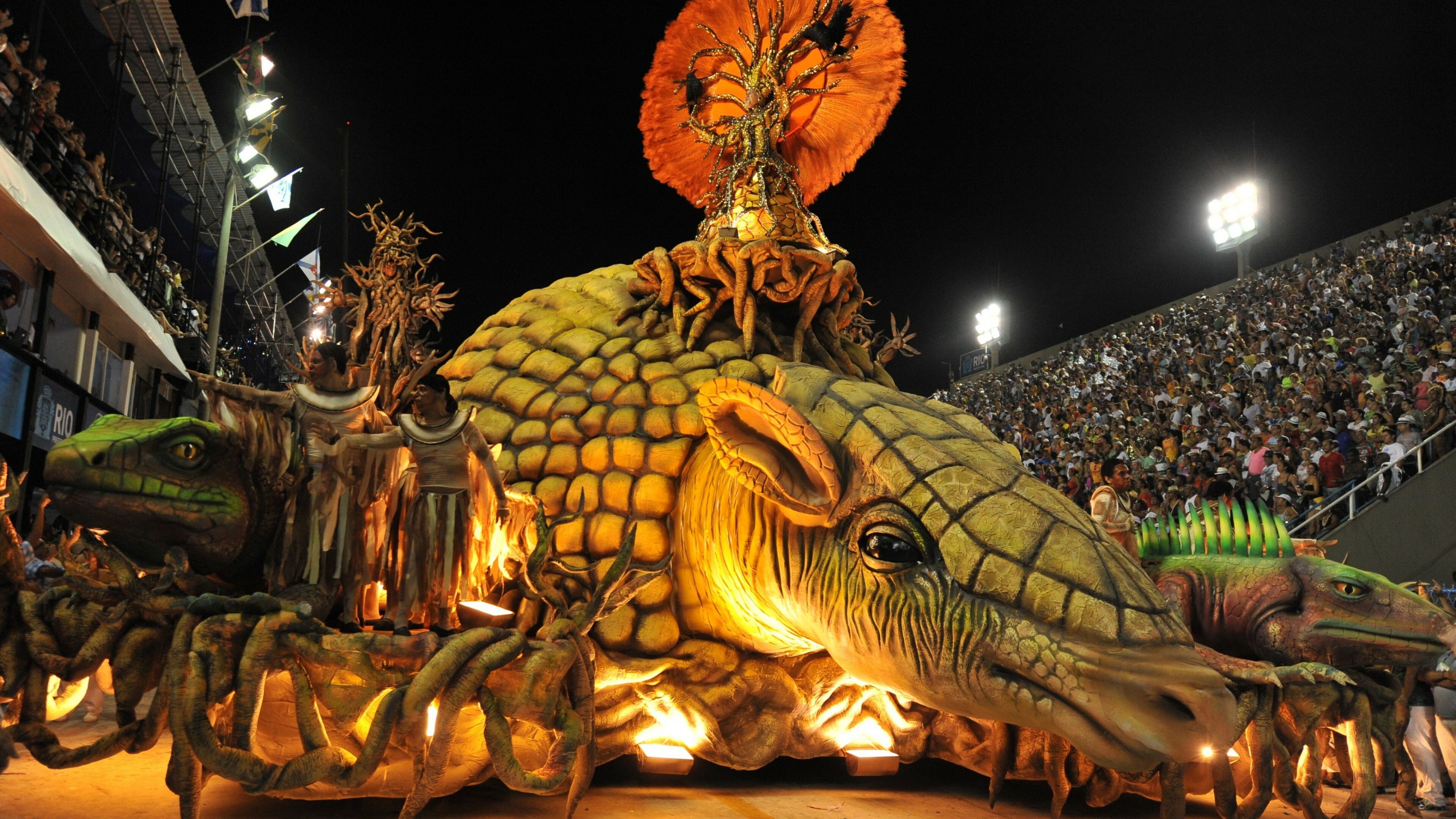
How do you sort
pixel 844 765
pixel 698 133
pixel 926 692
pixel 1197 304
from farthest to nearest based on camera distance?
pixel 1197 304 → pixel 698 133 → pixel 844 765 → pixel 926 692

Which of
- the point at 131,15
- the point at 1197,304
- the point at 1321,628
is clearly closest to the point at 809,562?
the point at 1321,628

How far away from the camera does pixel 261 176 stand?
18.2m

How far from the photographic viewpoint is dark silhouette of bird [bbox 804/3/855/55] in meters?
4.61

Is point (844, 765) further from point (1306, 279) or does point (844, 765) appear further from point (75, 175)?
point (1306, 279)

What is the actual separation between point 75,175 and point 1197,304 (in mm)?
22736

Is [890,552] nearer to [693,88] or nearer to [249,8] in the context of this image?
[693,88]

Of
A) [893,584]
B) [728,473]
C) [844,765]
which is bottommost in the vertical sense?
[844,765]

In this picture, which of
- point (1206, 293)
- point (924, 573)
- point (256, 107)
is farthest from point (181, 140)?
point (1206, 293)

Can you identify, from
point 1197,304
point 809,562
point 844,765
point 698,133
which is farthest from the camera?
point 1197,304

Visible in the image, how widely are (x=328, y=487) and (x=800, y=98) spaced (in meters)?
3.26

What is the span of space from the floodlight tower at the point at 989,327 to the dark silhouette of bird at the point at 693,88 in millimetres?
31594

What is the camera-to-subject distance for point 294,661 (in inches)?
93.8

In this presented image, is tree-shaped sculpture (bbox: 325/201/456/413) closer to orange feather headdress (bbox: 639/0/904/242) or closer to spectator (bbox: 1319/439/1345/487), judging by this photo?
orange feather headdress (bbox: 639/0/904/242)

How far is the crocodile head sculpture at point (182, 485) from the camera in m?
2.67
